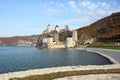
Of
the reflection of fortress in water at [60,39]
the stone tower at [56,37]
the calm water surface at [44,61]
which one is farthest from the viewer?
the stone tower at [56,37]

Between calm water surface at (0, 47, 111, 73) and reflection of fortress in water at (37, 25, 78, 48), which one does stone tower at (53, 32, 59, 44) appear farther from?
calm water surface at (0, 47, 111, 73)

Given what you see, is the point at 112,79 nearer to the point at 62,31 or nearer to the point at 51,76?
the point at 51,76

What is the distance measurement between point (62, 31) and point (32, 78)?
172867mm

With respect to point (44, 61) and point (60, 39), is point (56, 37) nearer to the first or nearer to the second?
point (60, 39)

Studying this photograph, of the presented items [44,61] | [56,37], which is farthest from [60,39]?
[44,61]

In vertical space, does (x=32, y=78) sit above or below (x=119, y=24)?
below

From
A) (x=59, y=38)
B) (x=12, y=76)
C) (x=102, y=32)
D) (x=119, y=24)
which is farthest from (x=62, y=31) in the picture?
(x=12, y=76)

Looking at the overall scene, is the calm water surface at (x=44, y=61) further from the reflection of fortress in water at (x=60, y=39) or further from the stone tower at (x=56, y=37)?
the stone tower at (x=56, y=37)

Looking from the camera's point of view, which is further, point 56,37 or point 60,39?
point 60,39

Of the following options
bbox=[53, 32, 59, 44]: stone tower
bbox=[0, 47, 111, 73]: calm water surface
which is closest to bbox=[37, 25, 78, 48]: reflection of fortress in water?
bbox=[53, 32, 59, 44]: stone tower

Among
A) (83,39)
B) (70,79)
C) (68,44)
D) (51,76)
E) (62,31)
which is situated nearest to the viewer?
(70,79)

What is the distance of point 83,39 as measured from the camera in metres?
174

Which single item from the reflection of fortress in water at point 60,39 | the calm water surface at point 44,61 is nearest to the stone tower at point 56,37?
the reflection of fortress in water at point 60,39

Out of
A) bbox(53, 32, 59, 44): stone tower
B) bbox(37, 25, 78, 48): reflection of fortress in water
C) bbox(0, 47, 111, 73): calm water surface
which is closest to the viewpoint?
bbox(0, 47, 111, 73): calm water surface
